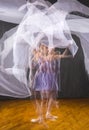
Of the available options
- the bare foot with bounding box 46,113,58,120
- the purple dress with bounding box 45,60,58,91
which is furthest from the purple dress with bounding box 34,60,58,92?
the bare foot with bounding box 46,113,58,120

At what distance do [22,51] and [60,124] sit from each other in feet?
4.98

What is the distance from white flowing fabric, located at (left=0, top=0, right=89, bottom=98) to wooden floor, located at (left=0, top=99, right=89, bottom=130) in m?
1.24

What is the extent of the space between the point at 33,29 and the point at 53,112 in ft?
6.91

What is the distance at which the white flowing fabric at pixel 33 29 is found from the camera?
2016mm

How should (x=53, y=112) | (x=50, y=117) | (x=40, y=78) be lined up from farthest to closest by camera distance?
(x=53, y=112), (x=50, y=117), (x=40, y=78)

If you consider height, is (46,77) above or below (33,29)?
below

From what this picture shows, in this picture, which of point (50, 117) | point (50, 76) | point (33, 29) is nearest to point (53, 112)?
point (50, 117)

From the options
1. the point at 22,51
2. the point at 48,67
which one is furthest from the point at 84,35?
the point at 48,67

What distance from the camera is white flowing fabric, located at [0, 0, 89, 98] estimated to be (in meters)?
2.02

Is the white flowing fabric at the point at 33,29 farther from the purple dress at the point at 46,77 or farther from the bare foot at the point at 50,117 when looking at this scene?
the bare foot at the point at 50,117

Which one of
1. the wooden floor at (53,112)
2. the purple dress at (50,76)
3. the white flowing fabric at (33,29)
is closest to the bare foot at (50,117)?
the wooden floor at (53,112)

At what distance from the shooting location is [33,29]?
6.64 feet

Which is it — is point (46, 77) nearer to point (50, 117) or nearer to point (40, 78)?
point (40, 78)

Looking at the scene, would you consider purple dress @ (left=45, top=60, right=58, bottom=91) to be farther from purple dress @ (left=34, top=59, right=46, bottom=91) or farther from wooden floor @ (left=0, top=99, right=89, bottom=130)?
wooden floor @ (left=0, top=99, right=89, bottom=130)
